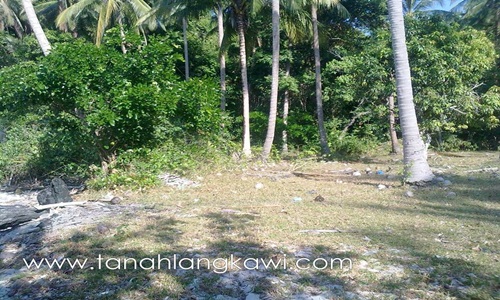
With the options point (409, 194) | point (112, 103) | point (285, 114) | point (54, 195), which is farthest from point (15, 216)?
point (285, 114)

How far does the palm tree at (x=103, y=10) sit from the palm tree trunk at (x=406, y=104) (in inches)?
476

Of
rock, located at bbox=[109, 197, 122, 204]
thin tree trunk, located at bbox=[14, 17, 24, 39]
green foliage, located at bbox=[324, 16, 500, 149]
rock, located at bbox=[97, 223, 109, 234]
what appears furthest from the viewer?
thin tree trunk, located at bbox=[14, 17, 24, 39]

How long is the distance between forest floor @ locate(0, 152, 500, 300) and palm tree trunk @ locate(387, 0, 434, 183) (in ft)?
3.00

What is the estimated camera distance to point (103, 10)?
1842 cm

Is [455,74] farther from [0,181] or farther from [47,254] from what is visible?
[0,181]

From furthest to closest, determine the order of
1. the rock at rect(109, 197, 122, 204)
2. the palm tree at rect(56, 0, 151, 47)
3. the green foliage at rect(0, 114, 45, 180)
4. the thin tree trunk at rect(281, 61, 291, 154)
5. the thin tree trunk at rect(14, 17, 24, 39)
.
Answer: the thin tree trunk at rect(14, 17, 24, 39) → the thin tree trunk at rect(281, 61, 291, 154) → the palm tree at rect(56, 0, 151, 47) → the green foliage at rect(0, 114, 45, 180) → the rock at rect(109, 197, 122, 204)

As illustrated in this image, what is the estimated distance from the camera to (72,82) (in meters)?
8.77

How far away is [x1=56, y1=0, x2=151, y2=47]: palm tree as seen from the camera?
18.2 meters

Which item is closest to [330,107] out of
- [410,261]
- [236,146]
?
[236,146]

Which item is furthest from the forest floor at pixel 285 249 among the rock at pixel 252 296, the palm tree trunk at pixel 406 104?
the palm tree trunk at pixel 406 104

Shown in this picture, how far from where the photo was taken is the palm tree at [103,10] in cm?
1816

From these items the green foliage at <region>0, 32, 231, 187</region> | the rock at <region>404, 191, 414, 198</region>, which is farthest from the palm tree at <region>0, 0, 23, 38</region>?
the rock at <region>404, 191, 414, 198</region>

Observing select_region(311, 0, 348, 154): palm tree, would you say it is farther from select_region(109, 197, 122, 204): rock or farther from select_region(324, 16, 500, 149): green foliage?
select_region(109, 197, 122, 204): rock

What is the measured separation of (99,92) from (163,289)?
6627 millimetres
